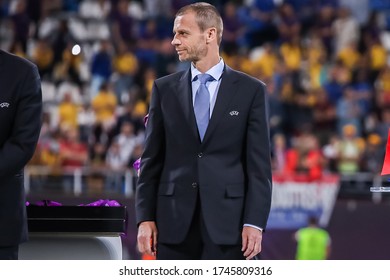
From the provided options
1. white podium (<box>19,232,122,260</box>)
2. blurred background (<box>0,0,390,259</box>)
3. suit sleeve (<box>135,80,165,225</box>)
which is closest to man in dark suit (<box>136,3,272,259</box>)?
suit sleeve (<box>135,80,165,225</box>)

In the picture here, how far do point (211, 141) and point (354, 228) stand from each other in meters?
7.95

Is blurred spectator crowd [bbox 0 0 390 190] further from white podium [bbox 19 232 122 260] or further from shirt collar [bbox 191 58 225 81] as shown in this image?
shirt collar [bbox 191 58 225 81]

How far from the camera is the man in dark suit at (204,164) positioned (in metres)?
4.67

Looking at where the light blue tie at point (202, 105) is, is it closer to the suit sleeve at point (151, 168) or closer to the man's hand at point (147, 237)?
the suit sleeve at point (151, 168)

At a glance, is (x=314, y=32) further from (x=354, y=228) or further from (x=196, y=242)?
(x=196, y=242)

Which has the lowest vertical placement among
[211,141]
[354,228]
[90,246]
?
[354,228]

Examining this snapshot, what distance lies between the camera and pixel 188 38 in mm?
4770

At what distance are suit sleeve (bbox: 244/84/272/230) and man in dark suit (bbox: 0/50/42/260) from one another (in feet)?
3.17

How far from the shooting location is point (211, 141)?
15.5ft

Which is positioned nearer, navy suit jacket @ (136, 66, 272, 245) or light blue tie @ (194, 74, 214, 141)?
navy suit jacket @ (136, 66, 272, 245)

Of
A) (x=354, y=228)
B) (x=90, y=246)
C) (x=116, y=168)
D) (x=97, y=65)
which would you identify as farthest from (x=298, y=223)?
(x=90, y=246)

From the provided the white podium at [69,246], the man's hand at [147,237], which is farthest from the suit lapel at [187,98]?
the white podium at [69,246]

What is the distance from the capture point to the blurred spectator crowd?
46.7 ft

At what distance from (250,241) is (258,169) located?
33 centimetres
